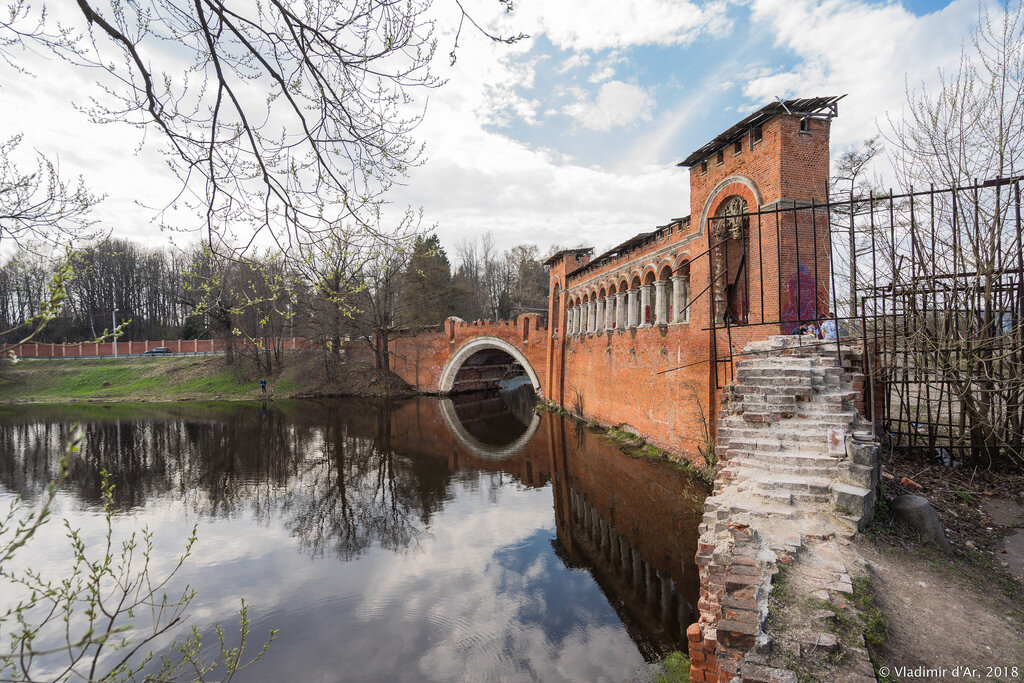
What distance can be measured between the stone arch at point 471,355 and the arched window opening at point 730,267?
15.2m

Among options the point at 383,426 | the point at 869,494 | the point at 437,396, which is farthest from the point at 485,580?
the point at 437,396

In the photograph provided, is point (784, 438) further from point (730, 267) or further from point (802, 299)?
point (730, 267)

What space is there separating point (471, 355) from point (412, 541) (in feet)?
72.9

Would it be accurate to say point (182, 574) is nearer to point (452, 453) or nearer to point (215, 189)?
point (215, 189)

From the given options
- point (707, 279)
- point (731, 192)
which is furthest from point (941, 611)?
point (731, 192)

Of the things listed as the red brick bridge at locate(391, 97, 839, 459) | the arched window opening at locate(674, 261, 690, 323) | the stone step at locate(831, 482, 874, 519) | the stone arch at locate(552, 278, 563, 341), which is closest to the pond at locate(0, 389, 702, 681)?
the red brick bridge at locate(391, 97, 839, 459)

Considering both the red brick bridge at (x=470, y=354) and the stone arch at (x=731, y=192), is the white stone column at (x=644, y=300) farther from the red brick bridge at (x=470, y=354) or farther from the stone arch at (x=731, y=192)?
the red brick bridge at (x=470, y=354)

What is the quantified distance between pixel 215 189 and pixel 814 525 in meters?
6.12

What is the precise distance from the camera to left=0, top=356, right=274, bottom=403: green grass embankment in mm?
33219

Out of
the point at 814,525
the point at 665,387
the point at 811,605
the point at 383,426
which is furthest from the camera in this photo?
the point at 383,426

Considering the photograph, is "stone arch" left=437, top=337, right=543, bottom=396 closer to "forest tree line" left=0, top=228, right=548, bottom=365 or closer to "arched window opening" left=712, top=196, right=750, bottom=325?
"forest tree line" left=0, top=228, right=548, bottom=365

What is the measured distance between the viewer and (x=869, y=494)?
5395 mm

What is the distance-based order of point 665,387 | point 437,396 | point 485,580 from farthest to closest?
point 437,396
point 665,387
point 485,580

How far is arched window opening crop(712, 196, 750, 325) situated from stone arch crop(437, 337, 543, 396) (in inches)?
598
